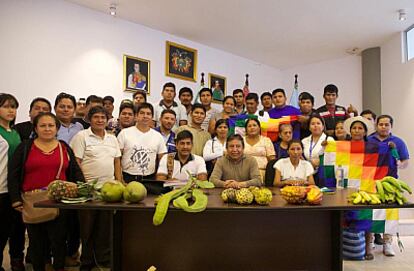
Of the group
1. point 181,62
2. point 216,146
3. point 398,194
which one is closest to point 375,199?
point 398,194

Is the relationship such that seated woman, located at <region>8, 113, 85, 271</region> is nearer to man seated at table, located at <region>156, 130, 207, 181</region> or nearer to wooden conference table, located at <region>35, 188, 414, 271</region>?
wooden conference table, located at <region>35, 188, 414, 271</region>

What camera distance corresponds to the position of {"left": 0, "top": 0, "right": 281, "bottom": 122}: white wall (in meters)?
4.76

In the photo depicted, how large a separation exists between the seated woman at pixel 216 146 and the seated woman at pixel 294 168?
0.64 m

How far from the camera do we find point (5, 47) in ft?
15.4

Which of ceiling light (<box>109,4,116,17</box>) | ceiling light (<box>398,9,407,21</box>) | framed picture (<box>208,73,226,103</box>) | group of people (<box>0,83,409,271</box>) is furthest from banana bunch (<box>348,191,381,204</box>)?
framed picture (<box>208,73,226,103</box>)

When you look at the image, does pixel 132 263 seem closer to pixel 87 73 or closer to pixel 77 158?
pixel 77 158

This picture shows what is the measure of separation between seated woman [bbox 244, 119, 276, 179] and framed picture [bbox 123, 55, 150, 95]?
9.66 ft

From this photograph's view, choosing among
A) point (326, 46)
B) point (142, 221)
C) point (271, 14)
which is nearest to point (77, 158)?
point (142, 221)

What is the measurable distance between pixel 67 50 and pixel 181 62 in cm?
224

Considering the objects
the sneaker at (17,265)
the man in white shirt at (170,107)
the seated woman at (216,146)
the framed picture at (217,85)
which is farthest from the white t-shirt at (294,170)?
the framed picture at (217,85)

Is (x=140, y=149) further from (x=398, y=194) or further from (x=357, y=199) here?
(x=398, y=194)

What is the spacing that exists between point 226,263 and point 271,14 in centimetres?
448

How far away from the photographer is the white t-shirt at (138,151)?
3287 mm

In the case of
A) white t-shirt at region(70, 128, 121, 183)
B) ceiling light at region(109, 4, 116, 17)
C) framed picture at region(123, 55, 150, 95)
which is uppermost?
ceiling light at region(109, 4, 116, 17)
